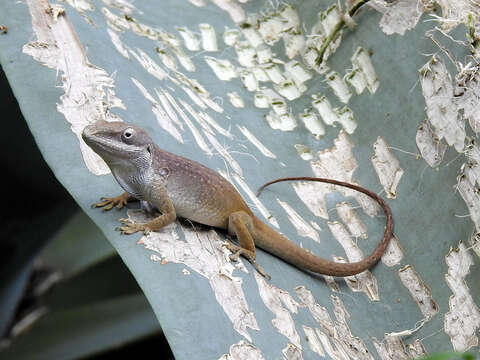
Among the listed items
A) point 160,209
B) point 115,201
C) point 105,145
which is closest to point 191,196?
point 160,209

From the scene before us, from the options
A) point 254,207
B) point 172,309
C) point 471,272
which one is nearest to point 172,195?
point 254,207

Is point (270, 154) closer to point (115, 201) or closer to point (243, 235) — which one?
point (243, 235)

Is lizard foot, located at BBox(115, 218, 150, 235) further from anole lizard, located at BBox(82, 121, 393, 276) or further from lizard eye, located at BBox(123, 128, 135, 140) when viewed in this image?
lizard eye, located at BBox(123, 128, 135, 140)

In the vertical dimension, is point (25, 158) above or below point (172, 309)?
below

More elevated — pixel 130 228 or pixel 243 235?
pixel 130 228

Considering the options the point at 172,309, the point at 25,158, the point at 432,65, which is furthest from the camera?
the point at 25,158

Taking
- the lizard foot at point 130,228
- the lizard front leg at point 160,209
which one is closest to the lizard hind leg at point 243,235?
the lizard front leg at point 160,209

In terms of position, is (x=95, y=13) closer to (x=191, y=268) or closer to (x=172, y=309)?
(x=191, y=268)
